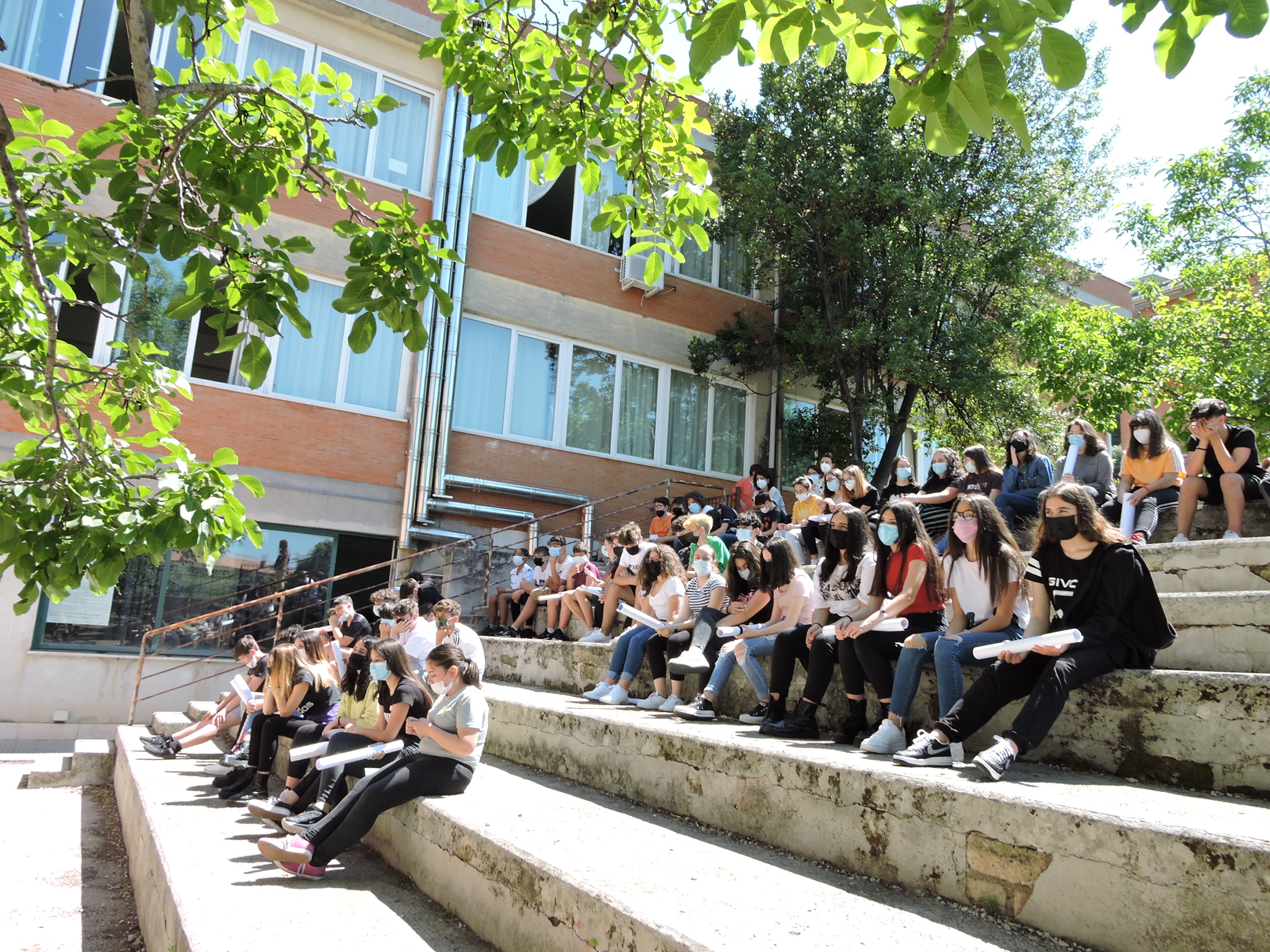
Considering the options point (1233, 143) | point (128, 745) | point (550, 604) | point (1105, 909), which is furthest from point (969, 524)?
point (1233, 143)

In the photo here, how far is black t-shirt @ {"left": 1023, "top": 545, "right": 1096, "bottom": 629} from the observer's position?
4.43 m

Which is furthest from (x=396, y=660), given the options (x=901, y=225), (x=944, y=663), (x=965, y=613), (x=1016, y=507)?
(x=901, y=225)

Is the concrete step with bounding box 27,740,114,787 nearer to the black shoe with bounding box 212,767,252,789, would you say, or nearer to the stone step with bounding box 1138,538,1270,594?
the black shoe with bounding box 212,767,252,789

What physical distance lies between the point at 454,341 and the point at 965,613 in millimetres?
11011

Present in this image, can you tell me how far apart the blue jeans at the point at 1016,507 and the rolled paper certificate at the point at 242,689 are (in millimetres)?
8441

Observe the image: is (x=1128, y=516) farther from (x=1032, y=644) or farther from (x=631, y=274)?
(x=631, y=274)

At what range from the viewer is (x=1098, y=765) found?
4.11 meters

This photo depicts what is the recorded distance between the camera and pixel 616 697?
7.44 metres

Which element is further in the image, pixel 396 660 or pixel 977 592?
pixel 396 660

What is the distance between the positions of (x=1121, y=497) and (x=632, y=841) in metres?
6.23

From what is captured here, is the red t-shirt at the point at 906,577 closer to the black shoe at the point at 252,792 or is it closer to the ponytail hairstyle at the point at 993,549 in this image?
the ponytail hairstyle at the point at 993,549

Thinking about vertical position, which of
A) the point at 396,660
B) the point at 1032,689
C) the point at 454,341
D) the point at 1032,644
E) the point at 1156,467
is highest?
the point at 454,341

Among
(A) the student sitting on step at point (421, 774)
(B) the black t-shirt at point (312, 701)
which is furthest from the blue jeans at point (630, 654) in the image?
(B) the black t-shirt at point (312, 701)

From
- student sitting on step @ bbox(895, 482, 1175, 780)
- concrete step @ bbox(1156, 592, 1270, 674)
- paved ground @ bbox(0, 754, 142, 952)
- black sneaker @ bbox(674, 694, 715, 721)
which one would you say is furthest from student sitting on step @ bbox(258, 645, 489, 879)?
concrete step @ bbox(1156, 592, 1270, 674)
